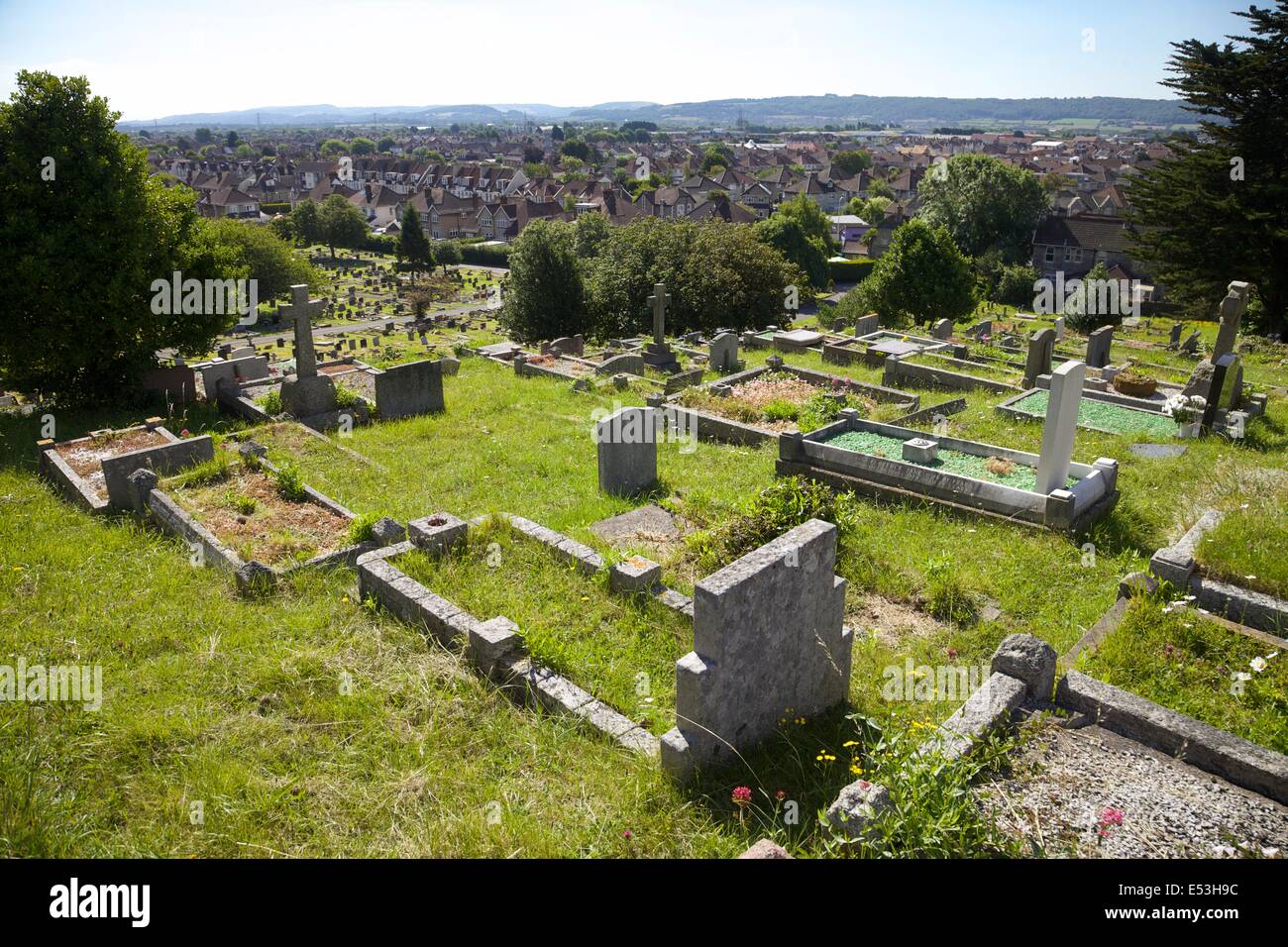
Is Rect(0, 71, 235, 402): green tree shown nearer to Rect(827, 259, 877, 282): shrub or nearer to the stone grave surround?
the stone grave surround

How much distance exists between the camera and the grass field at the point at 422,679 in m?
5.35

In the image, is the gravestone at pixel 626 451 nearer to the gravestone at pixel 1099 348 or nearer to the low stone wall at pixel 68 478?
the low stone wall at pixel 68 478

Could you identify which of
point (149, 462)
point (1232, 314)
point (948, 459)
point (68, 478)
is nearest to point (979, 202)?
point (1232, 314)

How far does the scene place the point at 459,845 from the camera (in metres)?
5.04

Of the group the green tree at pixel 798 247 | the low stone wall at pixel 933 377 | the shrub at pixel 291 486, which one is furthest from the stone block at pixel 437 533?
the green tree at pixel 798 247

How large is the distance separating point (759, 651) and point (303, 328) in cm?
1305

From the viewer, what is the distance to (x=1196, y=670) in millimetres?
7289

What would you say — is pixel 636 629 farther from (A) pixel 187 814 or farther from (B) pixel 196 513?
(B) pixel 196 513

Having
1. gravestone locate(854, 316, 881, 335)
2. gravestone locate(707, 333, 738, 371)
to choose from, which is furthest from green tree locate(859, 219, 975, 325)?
gravestone locate(707, 333, 738, 371)

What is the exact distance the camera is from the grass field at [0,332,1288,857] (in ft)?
17.5

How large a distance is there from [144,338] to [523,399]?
791 cm

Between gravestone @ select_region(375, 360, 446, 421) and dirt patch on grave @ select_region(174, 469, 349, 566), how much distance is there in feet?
15.1

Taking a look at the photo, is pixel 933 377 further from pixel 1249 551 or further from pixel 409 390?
pixel 409 390

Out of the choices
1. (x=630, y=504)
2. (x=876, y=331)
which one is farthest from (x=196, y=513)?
(x=876, y=331)
